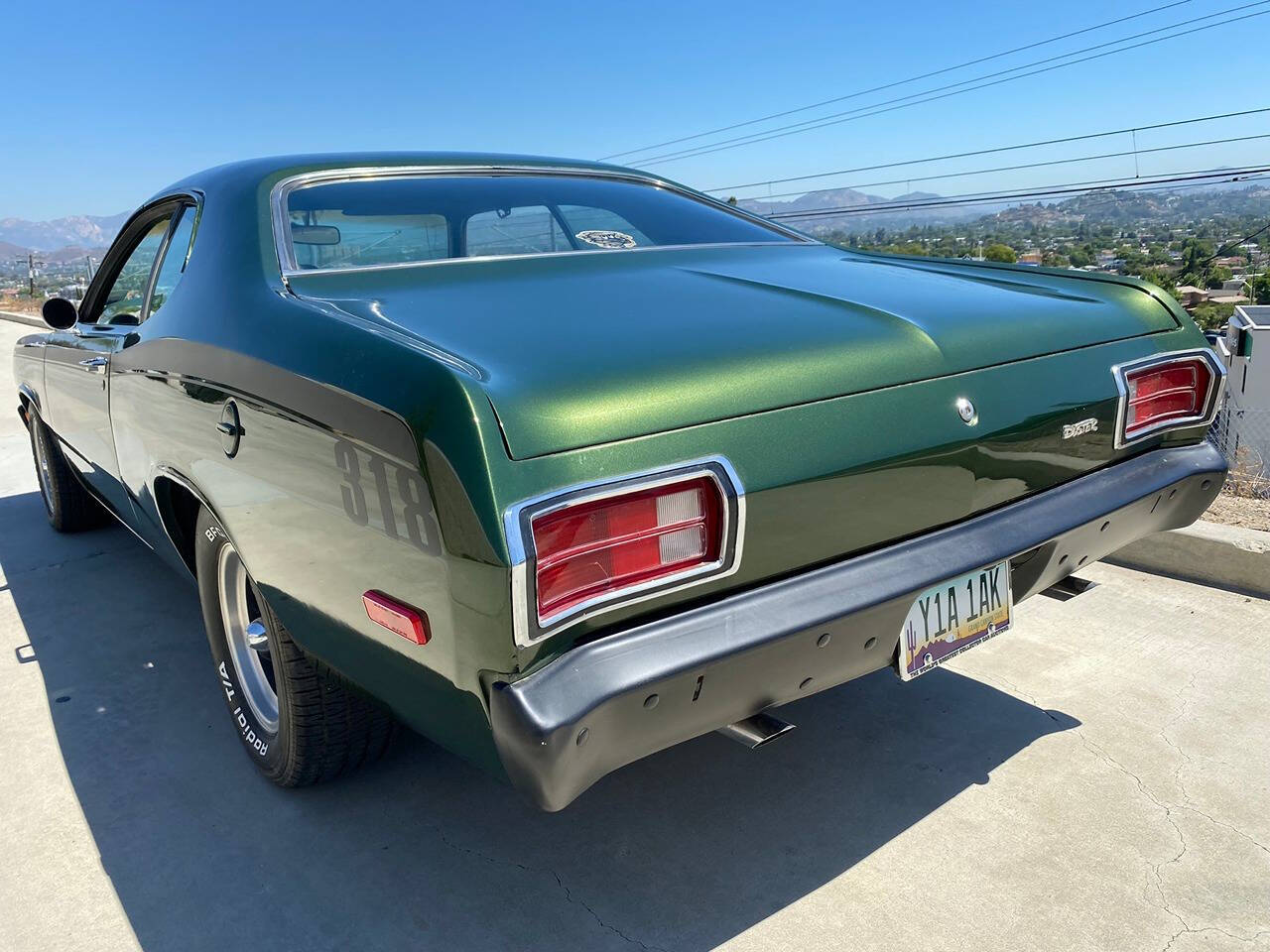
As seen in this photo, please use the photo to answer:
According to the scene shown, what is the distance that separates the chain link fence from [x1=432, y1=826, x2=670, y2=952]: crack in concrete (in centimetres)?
364

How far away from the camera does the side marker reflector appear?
62.9 inches

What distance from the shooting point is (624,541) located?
5.08 feet

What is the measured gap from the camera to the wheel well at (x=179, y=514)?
8.59 feet

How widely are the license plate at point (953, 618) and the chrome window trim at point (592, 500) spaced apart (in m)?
0.49

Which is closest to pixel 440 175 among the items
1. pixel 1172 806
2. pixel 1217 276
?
pixel 1172 806

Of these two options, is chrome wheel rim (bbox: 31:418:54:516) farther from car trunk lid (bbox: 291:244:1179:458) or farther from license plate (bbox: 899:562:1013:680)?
license plate (bbox: 899:562:1013:680)

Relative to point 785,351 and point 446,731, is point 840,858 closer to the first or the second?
point 446,731

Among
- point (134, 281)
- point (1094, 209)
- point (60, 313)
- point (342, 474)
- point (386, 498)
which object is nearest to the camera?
point (386, 498)

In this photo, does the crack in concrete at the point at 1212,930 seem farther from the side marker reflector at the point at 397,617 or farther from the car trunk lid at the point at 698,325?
the side marker reflector at the point at 397,617

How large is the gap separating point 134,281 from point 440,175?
1290 millimetres

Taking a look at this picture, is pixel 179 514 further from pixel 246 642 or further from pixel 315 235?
pixel 315 235

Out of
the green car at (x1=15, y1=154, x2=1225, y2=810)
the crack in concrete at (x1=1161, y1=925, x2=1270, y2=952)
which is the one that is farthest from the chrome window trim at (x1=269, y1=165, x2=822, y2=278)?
the crack in concrete at (x1=1161, y1=925, x2=1270, y2=952)

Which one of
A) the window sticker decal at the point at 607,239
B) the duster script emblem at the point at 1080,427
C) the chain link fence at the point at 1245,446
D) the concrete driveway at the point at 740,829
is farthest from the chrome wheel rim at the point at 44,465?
the chain link fence at the point at 1245,446

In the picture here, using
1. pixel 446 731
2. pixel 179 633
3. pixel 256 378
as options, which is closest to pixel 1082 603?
pixel 446 731
